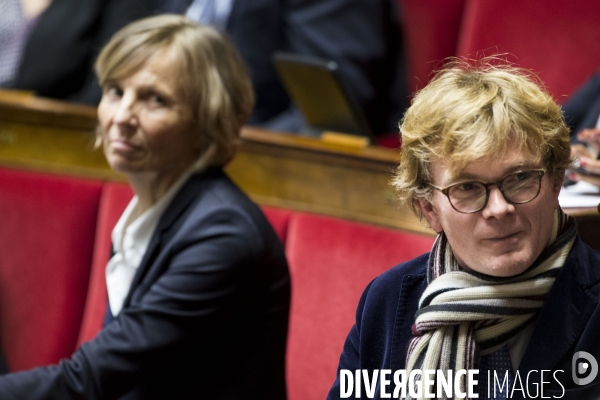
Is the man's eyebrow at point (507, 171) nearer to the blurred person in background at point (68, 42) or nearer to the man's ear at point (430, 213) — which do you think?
the man's ear at point (430, 213)

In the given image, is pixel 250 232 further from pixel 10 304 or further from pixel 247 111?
pixel 10 304

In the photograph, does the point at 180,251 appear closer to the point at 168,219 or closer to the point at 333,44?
the point at 168,219

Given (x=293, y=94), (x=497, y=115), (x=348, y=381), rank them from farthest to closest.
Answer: (x=293, y=94) < (x=348, y=381) < (x=497, y=115)

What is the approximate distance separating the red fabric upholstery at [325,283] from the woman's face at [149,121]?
0.91ft

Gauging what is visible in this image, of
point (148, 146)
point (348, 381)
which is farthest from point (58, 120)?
point (348, 381)

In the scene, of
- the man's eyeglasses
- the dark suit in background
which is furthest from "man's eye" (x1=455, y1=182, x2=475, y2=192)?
the dark suit in background

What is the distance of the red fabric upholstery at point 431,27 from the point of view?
1.85m

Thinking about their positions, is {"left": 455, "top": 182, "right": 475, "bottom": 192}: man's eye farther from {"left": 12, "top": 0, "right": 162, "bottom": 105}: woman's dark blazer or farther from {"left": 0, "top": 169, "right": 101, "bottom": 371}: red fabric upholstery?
{"left": 12, "top": 0, "right": 162, "bottom": 105}: woman's dark blazer

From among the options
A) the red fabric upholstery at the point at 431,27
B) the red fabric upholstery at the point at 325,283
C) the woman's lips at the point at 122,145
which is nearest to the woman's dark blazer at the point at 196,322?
the woman's lips at the point at 122,145

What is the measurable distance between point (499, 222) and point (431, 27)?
1237mm

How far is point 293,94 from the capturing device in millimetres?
1522

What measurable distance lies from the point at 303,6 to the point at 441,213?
1.23 meters

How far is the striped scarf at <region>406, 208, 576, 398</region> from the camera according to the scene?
2.26 feet

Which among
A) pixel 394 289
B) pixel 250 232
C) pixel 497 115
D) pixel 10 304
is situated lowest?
pixel 10 304
